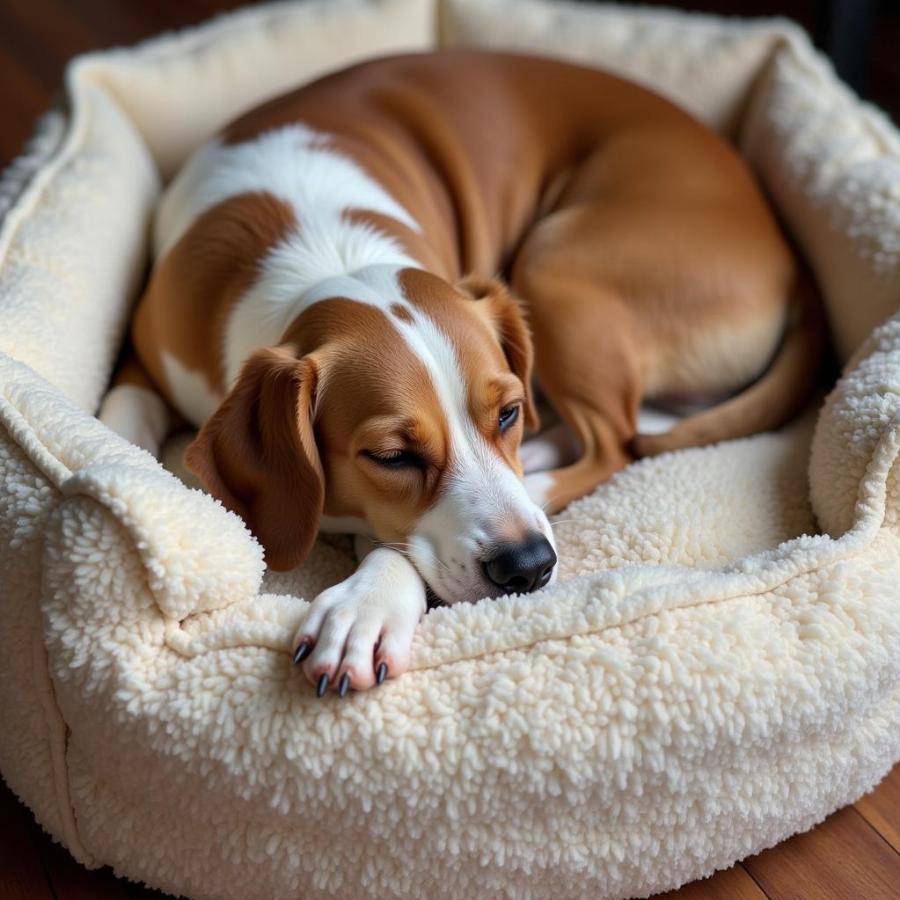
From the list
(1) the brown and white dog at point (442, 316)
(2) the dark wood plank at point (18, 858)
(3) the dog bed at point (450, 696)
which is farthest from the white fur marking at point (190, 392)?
(2) the dark wood plank at point (18, 858)

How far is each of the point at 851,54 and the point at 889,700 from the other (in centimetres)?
235

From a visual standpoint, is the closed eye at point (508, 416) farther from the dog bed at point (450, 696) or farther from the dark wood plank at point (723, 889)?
the dark wood plank at point (723, 889)

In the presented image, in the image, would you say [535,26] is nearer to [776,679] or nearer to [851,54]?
[851,54]

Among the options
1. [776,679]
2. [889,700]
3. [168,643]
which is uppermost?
[168,643]

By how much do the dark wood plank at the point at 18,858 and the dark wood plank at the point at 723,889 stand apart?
0.91 metres

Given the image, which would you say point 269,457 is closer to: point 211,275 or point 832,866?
point 211,275

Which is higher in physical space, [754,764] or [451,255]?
[451,255]

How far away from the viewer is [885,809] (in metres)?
1.84

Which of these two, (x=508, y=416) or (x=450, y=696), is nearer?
(x=450, y=696)

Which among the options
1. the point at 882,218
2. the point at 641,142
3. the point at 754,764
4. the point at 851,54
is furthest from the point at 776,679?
the point at 851,54

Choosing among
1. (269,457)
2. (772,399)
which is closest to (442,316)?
(269,457)

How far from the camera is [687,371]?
2377 millimetres

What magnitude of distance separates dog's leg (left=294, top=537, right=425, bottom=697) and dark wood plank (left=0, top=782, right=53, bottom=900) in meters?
0.59

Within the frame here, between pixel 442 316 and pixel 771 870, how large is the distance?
3.15 feet
